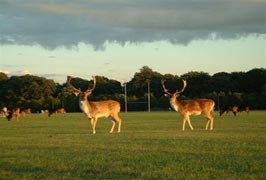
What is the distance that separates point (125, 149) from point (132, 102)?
3375 inches

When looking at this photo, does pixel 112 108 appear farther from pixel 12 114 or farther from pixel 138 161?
pixel 12 114

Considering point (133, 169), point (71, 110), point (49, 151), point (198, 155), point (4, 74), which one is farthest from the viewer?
point (4, 74)

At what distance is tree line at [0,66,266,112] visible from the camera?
99938 millimetres

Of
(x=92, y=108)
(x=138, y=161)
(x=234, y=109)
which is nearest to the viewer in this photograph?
(x=138, y=161)

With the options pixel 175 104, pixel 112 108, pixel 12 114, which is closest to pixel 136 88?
pixel 12 114

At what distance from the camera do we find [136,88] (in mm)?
116438

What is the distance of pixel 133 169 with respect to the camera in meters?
9.83

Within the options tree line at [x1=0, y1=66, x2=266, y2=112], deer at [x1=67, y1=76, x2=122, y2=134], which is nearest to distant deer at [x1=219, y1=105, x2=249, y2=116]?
deer at [x1=67, y1=76, x2=122, y2=134]

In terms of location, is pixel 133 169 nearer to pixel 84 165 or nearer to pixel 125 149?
pixel 84 165

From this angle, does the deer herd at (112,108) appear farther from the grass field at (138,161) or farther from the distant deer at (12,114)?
the distant deer at (12,114)

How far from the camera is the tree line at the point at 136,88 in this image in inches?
3935

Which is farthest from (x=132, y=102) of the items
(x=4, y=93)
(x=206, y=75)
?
(x=4, y=93)

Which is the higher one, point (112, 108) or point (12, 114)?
point (112, 108)

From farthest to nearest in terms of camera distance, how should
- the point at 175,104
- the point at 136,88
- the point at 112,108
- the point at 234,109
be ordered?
the point at 136,88 → the point at 234,109 → the point at 175,104 → the point at 112,108
